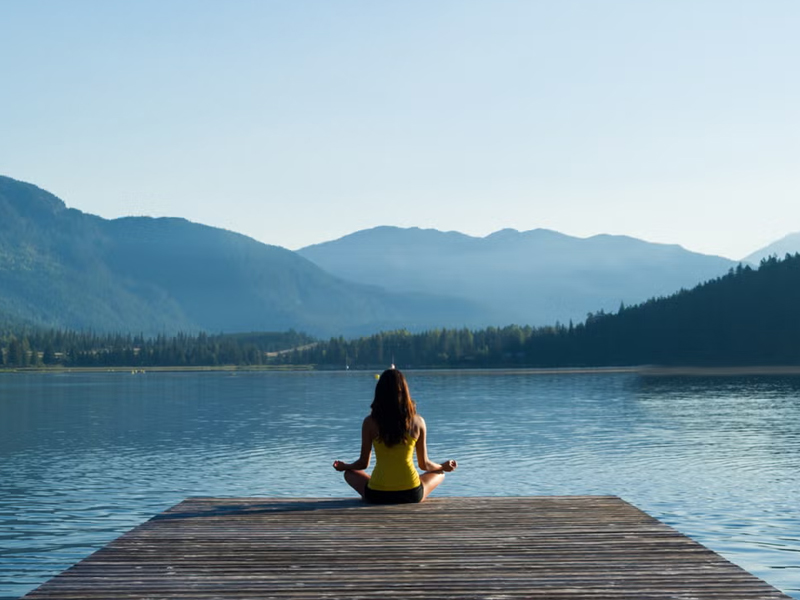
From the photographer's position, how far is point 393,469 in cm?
2188

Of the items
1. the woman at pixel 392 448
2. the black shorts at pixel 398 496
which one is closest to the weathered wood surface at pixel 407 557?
the black shorts at pixel 398 496

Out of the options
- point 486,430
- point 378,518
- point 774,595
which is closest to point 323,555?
point 378,518

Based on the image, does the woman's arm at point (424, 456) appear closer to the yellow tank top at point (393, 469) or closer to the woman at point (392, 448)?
the woman at point (392, 448)

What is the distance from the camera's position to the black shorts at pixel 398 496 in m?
22.2

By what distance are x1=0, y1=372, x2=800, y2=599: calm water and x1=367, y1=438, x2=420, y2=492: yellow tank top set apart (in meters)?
9.52

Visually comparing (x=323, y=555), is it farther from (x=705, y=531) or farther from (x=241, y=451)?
(x=241, y=451)

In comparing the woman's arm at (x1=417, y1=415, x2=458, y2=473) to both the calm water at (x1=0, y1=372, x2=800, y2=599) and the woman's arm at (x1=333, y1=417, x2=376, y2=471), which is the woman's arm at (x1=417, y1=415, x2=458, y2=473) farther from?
the calm water at (x1=0, y1=372, x2=800, y2=599)

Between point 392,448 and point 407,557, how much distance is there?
4661 millimetres

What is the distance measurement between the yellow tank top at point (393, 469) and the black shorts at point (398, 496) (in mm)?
78

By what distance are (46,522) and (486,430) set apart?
5230cm

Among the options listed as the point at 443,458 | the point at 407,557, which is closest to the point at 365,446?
the point at 407,557

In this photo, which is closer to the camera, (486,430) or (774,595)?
(774,595)

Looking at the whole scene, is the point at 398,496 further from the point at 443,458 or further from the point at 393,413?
the point at 443,458

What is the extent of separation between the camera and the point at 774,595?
13.9m
